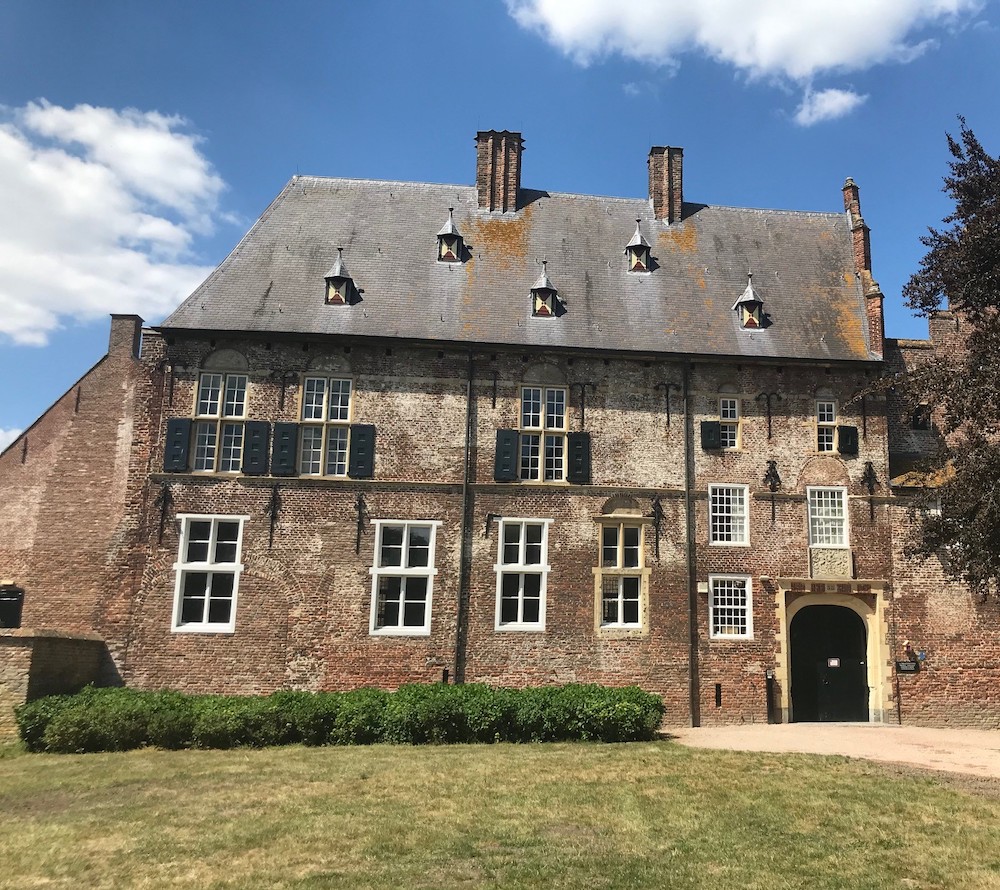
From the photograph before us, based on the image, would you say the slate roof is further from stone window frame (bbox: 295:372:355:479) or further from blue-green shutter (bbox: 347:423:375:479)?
blue-green shutter (bbox: 347:423:375:479)

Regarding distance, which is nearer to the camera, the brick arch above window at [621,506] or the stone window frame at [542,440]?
the brick arch above window at [621,506]

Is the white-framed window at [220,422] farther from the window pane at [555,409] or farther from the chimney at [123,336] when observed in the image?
the window pane at [555,409]

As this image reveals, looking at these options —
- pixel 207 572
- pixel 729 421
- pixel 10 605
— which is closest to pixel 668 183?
pixel 729 421

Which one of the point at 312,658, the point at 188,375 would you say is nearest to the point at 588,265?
the point at 188,375

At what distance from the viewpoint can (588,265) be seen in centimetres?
2267

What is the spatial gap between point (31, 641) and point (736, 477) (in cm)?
1622

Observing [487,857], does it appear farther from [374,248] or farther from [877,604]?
[374,248]

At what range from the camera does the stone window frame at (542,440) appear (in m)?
19.8

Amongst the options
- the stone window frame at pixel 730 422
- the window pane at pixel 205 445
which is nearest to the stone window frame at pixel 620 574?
the stone window frame at pixel 730 422

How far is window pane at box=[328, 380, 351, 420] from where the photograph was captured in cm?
1983

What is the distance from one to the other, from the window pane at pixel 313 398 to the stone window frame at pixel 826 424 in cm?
1269

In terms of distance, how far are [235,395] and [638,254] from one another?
11841 millimetres

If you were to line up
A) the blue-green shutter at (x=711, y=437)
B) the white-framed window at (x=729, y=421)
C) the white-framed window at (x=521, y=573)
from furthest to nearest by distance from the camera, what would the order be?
1. the white-framed window at (x=729, y=421)
2. the blue-green shutter at (x=711, y=437)
3. the white-framed window at (x=521, y=573)

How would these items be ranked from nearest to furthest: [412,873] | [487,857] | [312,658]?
1. [412,873]
2. [487,857]
3. [312,658]
